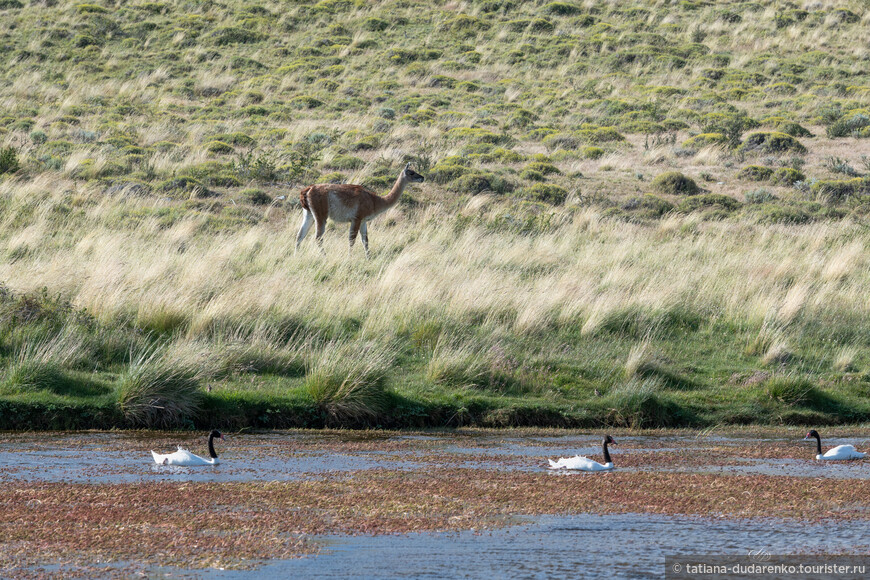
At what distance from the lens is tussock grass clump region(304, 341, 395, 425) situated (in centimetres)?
1274

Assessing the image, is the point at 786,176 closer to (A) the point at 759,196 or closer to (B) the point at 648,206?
(A) the point at 759,196

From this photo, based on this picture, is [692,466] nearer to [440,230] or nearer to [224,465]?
[224,465]

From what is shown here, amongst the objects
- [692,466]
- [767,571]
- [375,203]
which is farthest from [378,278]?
[767,571]

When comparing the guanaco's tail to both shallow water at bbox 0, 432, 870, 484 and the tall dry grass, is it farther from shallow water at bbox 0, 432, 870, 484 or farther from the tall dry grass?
shallow water at bbox 0, 432, 870, 484

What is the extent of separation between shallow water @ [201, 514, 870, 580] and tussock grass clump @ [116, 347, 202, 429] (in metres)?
5.03

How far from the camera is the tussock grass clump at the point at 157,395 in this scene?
1217 centimetres

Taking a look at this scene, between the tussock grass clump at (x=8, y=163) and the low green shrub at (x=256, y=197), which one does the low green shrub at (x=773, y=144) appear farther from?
the tussock grass clump at (x=8, y=163)

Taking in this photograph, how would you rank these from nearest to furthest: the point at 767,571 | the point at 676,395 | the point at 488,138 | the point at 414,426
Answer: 1. the point at 767,571
2. the point at 414,426
3. the point at 676,395
4. the point at 488,138

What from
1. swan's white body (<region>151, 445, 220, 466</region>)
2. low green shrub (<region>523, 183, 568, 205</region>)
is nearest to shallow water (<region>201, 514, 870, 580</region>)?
swan's white body (<region>151, 445, 220, 466</region>)

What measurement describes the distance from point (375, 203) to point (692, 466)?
12.1 m

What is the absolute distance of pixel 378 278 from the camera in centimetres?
1759

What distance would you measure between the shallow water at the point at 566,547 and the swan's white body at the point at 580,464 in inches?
59.0

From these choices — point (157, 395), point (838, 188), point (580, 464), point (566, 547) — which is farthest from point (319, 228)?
point (838, 188)

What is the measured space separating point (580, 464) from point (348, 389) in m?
3.55
